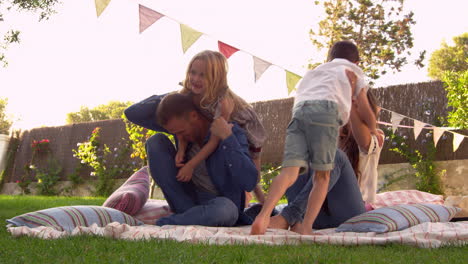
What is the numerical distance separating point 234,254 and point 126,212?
1.65 meters

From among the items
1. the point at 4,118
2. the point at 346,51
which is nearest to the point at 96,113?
the point at 4,118

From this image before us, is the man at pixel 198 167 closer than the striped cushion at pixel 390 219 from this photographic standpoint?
No

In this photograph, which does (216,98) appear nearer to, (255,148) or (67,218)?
(255,148)

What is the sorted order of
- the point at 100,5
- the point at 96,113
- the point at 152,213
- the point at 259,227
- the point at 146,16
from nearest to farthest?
the point at 259,227
the point at 152,213
the point at 100,5
the point at 146,16
the point at 96,113

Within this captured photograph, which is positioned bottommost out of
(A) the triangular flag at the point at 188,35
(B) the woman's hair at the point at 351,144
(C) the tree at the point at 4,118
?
(B) the woman's hair at the point at 351,144

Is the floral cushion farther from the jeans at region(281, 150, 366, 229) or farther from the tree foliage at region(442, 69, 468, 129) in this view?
the tree foliage at region(442, 69, 468, 129)

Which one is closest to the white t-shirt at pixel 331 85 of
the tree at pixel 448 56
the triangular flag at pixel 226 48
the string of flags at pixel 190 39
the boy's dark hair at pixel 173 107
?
the boy's dark hair at pixel 173 107

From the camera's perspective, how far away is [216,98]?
3045mm

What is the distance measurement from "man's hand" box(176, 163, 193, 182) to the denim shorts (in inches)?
22.5

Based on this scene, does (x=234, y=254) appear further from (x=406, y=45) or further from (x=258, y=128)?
(x=406, y=45)

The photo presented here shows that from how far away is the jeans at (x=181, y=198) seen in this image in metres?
2.78

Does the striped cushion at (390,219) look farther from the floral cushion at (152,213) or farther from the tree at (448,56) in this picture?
the tree at (448,56)

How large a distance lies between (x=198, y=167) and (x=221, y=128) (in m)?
0.35

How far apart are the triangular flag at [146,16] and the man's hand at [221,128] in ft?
7.66
